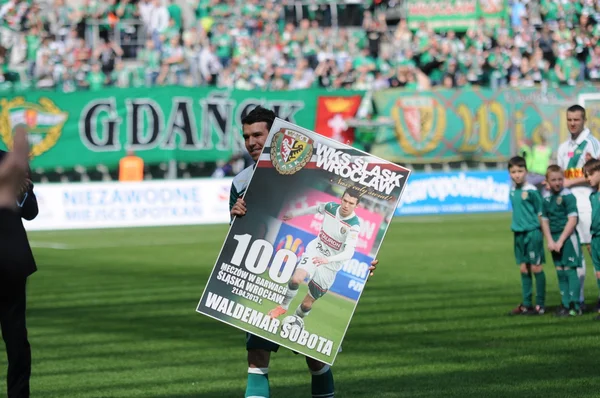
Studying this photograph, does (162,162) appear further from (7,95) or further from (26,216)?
(26,216)

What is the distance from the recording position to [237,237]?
7.41 meters

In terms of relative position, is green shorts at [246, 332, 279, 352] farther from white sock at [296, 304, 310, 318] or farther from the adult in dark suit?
the adult in dark suit

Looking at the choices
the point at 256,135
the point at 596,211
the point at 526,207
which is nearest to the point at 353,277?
the point at 256,135

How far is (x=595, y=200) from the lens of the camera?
13234 millimetres

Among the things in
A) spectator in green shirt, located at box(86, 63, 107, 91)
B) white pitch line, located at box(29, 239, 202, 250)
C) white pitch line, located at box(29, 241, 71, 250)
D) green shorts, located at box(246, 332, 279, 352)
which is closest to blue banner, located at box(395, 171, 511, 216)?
white pitch line, located at box(29, 239, 202, 250)

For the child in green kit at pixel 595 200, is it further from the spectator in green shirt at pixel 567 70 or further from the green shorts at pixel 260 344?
the spectator in green shirt at pixel 567 70

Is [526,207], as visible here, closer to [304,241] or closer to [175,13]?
[304,241]

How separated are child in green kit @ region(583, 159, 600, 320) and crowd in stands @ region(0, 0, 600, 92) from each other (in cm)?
1714

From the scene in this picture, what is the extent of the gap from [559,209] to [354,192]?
707 cm

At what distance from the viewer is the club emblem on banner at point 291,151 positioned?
7.32m

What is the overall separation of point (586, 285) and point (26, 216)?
10.3m

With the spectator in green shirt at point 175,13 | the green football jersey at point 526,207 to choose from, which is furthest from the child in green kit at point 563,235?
the spectator in green shirt at point 175,13

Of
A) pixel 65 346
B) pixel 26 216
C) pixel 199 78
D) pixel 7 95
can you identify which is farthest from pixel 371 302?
pixel 199 78

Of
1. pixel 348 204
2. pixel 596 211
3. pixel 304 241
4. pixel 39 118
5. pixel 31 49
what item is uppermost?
pixel 348 204
